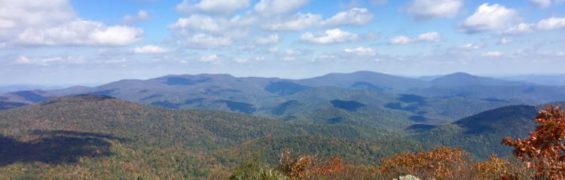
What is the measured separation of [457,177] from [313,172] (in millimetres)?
22026

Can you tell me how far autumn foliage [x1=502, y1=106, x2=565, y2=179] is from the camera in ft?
60.8

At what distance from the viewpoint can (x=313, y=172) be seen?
59750 millimetres

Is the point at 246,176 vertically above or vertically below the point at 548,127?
below

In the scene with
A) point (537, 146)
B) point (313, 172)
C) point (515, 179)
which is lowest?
point (313, 172)

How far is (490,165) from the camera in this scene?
2156 inches

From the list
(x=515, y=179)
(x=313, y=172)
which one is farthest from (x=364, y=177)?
→ (x=515, y=179)

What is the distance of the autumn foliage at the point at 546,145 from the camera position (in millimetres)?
18547

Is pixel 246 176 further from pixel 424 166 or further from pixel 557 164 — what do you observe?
pixel 557 164

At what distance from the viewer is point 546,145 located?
1916 cm

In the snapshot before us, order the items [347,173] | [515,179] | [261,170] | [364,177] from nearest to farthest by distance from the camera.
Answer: [515,179] < [261,170] < [364,177] < [347,173]

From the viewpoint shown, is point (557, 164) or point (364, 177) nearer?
point (557, 164)

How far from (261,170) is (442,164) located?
23.4 m

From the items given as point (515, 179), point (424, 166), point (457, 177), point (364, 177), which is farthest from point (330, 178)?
point (515, 179)

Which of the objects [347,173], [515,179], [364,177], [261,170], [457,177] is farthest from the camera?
[347,173]
